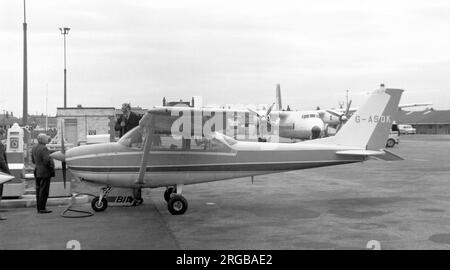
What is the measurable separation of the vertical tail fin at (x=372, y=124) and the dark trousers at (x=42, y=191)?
19.8 feet

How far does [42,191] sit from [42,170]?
456 millimetres

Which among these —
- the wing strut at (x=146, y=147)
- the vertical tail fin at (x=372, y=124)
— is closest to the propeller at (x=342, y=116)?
the vertical tail fin at (x=372, y=124)

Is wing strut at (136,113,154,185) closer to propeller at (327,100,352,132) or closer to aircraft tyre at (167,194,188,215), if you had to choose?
aircraft tyre at (167,194,188,215)

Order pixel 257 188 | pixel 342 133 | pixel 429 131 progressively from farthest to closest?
pixel 429 131, pixel 257 188, pixel 342 133

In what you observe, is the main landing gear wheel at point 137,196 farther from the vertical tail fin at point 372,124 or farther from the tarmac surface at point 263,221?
the vertical tail fin at point 372,124

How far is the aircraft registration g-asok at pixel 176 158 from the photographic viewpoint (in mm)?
9805

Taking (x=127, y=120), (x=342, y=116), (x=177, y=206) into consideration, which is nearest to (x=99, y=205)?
(x=177, y=206)

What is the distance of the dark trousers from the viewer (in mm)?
9705

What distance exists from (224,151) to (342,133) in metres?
2.97

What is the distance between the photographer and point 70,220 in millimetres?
9047

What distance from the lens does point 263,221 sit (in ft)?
29.2
